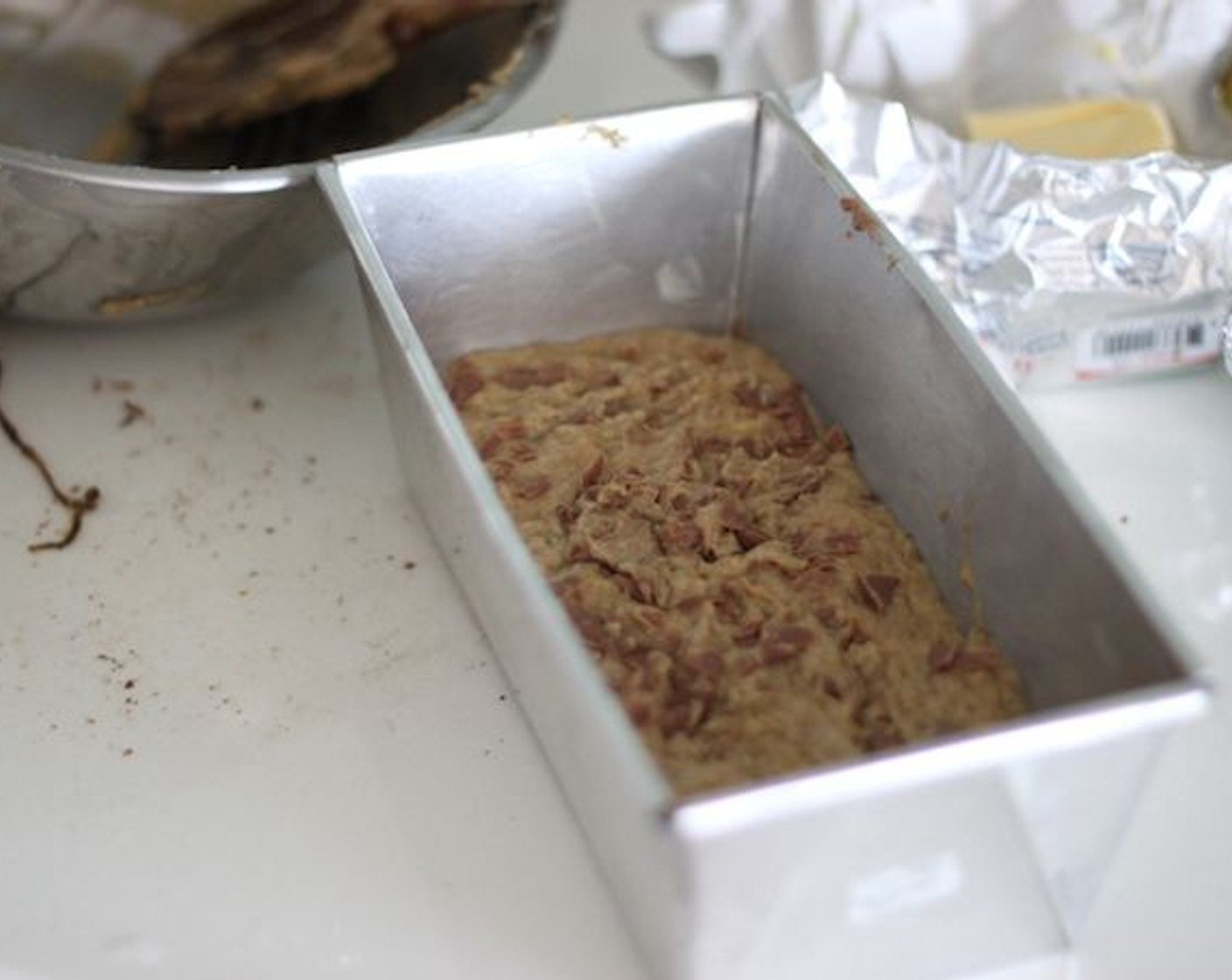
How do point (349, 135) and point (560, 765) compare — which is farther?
point (349, 135)

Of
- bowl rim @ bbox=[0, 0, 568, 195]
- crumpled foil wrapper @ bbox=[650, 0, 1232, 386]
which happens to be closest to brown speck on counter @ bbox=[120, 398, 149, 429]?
bowl rim @ bbox=[0, 0, 568, 195]

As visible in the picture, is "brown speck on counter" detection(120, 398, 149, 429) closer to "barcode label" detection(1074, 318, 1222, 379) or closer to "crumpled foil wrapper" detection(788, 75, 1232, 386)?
"crumpled foil wrapper" detection(788, 75, 1232, 386)

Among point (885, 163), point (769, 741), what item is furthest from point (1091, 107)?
point (769, 741)

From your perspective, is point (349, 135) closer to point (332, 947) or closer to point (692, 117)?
point (692, 117)

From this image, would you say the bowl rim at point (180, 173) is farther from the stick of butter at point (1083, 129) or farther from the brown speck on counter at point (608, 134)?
the stick of butter at point (1083, 129)

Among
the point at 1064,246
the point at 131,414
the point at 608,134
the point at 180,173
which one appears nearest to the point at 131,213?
the point at 180,173

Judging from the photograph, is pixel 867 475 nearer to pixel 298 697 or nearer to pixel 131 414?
pixel 298 697

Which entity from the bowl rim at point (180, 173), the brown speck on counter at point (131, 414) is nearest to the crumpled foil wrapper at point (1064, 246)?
the bowl rim at point (180, 173)
